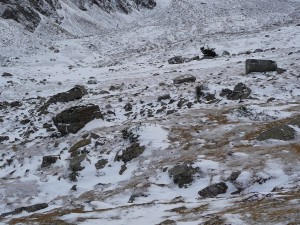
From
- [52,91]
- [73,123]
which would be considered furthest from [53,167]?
[52,91]

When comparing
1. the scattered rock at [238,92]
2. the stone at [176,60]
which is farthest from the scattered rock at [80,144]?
the stone at [176,60]

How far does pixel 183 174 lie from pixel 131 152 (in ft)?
8.70

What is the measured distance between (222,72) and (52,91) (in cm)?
1000

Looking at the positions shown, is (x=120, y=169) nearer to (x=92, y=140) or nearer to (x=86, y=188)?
(x=86, y=188)

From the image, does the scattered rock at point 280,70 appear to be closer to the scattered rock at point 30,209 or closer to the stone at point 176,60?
the stone at point 176,60

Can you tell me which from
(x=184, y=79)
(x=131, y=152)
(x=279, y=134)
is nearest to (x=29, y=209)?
(x=131, y=152)

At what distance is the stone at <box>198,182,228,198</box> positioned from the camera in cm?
962

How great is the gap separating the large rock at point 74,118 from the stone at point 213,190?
7237 mm

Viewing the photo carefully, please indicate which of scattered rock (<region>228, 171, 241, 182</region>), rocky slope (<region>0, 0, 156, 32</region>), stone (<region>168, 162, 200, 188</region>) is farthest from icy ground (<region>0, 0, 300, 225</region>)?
rocky slope (<region>0, 0, 156, 32</region>)

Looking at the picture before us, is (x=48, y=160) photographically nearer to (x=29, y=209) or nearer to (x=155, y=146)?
(x=29, y=209)

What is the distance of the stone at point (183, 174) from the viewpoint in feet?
34.7

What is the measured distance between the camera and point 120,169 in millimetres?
12273

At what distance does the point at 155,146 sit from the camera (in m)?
12.9

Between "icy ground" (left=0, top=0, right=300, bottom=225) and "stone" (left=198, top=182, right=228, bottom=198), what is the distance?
0.15m
